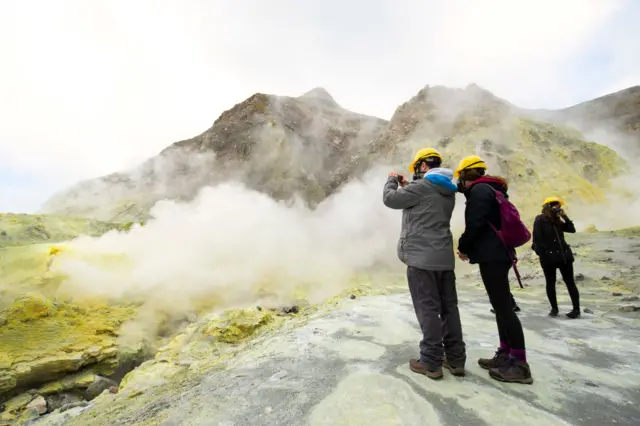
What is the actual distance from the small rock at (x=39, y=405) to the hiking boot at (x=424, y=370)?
746 cm

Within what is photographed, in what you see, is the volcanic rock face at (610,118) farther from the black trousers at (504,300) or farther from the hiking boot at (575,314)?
the black trousers at (504,300)

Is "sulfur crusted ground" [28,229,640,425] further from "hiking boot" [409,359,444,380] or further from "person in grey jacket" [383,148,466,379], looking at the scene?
"person in grey jacket" [383,148,466,379]

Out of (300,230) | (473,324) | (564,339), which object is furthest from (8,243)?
(564,339)

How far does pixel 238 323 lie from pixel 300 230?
44.6 feet

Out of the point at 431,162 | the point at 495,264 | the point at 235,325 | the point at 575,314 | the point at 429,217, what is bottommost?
the point at 235,325

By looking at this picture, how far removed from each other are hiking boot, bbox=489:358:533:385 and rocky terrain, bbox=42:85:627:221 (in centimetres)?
1989

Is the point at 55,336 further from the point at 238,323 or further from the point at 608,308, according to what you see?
the point at 608,308

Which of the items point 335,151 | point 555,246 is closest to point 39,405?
point 555,246

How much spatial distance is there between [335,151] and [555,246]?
104 ft

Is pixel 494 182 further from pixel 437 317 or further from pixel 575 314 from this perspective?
pixel 575 314

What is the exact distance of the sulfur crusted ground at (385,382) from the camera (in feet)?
7.72

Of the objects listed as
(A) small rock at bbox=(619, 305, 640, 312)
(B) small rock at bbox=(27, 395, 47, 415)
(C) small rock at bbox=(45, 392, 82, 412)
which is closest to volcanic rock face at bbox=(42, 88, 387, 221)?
(C) small rock at bbox=(45, 392, 82, 412)

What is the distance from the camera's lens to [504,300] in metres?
2.81

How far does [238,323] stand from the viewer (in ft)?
23.9
